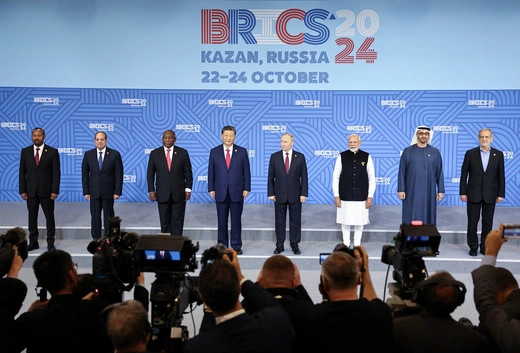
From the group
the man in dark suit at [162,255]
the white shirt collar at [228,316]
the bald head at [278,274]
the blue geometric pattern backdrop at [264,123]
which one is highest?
the blue geometric pattern backdrop at [264,123]

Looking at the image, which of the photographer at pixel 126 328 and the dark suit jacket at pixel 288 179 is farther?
the dark suit jacket at pixel 288 179

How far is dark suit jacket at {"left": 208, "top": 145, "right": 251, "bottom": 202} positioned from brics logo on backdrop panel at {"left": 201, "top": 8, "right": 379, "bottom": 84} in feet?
9.63

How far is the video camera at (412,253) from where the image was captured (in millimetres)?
2766

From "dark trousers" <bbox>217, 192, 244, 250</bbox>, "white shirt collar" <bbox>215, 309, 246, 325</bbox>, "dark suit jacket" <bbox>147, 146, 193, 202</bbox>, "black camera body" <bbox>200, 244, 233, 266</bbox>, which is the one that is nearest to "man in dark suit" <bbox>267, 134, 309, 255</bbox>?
"dark trousers" <bbox>217, 192, 244, 250</bbox>

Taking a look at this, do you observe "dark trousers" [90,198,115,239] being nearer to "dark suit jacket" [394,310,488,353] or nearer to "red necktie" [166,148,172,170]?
"red necktie" [166,148,172,170]

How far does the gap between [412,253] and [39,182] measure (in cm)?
513

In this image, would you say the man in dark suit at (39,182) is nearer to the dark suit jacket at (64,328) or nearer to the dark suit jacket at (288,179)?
the dark suit jacket at (288,179)

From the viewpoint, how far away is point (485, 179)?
645cm

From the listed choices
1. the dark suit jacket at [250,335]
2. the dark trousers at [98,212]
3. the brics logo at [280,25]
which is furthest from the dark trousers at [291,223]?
the dark suit jacket at [250,335]

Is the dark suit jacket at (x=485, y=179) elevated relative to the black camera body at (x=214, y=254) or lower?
elevated

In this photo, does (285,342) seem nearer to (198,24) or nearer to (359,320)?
(359,320)

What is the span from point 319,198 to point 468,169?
10.5 feet

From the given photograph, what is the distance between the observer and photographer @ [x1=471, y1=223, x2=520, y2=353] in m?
2.16

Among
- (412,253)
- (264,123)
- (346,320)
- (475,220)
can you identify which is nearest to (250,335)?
(346,320)
